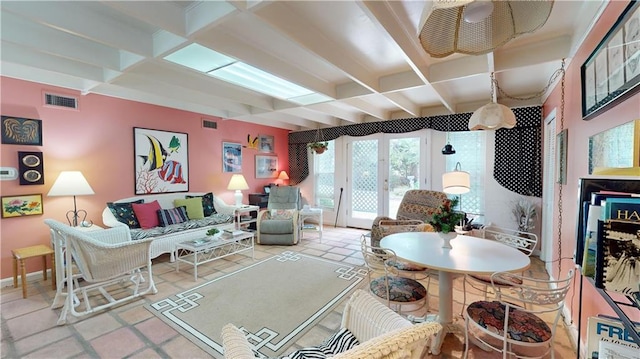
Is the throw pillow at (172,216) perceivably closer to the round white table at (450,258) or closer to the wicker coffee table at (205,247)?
the wicker coffee table at (205,247)

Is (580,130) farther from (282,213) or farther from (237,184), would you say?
(237,184)

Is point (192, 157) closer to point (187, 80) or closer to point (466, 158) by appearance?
point (187, 80)

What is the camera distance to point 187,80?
130 inches

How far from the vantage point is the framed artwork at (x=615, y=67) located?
3.99 feet

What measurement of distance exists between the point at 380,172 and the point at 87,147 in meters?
4.99

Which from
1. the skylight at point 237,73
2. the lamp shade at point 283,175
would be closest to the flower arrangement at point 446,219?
the skylight at point 237,73

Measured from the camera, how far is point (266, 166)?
6453mm

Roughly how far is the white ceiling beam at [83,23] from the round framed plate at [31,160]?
7.14ft

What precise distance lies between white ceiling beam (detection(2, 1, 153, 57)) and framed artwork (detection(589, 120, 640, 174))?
315cm

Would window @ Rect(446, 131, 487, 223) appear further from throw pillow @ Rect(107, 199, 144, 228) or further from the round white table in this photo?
throw pillow @ Rect(107, 199, 144, 228)

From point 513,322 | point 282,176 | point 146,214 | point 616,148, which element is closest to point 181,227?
point 146,214

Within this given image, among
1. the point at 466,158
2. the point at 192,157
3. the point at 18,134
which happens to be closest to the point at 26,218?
the point at 18,134

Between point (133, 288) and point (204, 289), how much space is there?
838 mm

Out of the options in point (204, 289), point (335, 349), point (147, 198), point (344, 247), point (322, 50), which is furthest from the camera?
point (344, 247)
